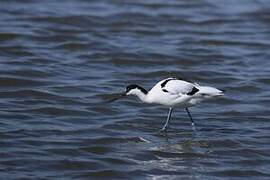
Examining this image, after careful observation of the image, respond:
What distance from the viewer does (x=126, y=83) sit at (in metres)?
14.2

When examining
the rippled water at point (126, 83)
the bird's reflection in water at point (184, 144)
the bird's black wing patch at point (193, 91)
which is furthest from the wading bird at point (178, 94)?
the rippled water at point (126, 83)

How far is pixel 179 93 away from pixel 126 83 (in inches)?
112

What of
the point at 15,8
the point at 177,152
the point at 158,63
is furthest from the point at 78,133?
the point at 15,8

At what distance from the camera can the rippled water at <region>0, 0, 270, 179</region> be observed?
1020cm

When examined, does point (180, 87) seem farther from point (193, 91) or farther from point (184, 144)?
point (184, 144)

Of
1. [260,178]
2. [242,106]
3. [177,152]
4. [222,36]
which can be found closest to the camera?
[260,178]

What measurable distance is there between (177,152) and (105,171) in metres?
1.22

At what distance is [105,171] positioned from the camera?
32.1 ft

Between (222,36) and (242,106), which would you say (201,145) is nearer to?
(242,106)

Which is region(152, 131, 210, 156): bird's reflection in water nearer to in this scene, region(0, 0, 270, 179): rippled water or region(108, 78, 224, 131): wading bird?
region(0, 0, 270, 179): rippled water

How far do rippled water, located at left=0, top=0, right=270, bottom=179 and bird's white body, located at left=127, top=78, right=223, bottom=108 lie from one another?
0.40m

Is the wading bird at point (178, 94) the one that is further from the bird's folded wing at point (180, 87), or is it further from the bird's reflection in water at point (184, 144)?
the bird's reflection in water at point (184, 144)

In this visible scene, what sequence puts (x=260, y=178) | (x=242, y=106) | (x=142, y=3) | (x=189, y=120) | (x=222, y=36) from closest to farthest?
(x=260, y=178) → (x=189, y=120) → (x=242, y=106) → (x=222, y=36) → (x=142, y=3)

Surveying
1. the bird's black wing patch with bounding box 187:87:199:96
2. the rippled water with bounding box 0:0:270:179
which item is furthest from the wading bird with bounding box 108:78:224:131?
→ the rippled water with bounding box 0:0:270:179
